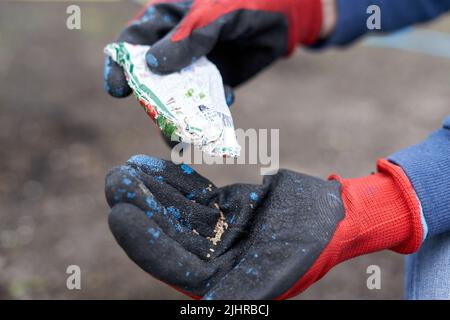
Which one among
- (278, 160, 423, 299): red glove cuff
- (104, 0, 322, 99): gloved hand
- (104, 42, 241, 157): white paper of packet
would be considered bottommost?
(278, 160, 423, 299): red glove cuff

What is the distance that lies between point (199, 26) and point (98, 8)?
2.47 m

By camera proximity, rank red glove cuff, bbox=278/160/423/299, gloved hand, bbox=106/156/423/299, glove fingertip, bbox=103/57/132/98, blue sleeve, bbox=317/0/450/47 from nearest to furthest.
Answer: gloved hand, bbox=106/156/423/299 < red glove cuff, bbox=278/160/423/299 < glove fingertip, bbox=103/57/132/98 < blue sleeve, bbox=317/0/450/47

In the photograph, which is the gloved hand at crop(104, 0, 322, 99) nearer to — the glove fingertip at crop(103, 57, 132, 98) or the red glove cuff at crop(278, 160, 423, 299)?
the glove fingertip at crop(103, 57, 132, 98)

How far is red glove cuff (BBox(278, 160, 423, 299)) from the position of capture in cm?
100

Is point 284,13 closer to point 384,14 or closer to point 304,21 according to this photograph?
point 304,21

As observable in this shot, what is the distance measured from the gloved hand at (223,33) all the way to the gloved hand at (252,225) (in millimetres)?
299

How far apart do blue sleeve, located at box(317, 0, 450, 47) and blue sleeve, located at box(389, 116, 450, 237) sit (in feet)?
2.13

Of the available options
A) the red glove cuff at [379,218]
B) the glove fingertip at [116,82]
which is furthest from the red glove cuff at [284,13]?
the red glove cuff at [379,218]

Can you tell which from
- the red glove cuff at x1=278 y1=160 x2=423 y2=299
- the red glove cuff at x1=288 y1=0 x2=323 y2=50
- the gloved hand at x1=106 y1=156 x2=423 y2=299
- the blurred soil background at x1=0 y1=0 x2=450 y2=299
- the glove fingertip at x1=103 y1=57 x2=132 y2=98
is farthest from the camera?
the blurred soil background at x1=0 y1=0 x2=450 y2=299

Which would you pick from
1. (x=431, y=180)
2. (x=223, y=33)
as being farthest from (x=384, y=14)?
(x=431, y=180)

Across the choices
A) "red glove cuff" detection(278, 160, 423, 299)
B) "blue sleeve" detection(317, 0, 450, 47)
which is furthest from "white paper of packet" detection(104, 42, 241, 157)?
"blue sleeve" detection(317, 0, 450, 47)

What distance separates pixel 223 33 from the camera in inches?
53.7

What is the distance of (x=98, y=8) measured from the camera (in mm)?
3527
